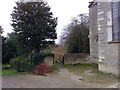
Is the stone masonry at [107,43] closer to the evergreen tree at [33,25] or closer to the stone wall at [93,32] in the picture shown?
the stone wall at [93,32]

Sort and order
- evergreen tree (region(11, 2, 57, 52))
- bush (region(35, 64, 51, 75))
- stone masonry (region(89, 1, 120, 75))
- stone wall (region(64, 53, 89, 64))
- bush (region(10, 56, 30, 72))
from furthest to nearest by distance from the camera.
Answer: stone wall (region(64, 53, 89, 64)), evergreen tree (region(11, 2, 57, 52)), bush (region(10, 56, 30, 72)), bush (region(35, 64, 51, 75)), stone masonry (region(89, 1, 120, 75))

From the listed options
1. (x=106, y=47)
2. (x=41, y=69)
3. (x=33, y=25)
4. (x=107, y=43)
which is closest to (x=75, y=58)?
(x=33, y=25)

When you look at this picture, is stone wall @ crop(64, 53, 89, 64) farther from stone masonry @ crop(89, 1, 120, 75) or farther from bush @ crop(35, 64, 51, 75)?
stone masonry @ crop(89, 1, 120, 75)

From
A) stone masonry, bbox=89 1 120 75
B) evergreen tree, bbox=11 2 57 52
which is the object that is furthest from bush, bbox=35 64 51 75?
stone masonry, bbox=89 1 120 75

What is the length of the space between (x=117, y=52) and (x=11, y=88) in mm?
7263

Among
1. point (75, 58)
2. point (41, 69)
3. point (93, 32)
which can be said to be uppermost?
A: point (93, 32)

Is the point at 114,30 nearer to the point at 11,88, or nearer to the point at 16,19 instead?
the point at 11,88

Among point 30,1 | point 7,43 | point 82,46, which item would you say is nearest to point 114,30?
point 30,1

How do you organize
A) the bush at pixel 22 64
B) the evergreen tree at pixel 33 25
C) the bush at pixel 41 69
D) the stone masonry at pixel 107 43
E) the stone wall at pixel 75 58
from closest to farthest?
the stone masonry at pixel 107 43, the bush at pixel 41 69, the bush at pixel 22 64, the evergreen tree at pixel 33 25, the stone wall at pixel 75 58

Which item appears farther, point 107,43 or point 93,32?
point 93,32

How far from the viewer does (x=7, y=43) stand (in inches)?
1598

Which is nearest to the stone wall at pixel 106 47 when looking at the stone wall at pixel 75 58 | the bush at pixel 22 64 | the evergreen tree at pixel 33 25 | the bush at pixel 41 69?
the bush at pixel 41 69

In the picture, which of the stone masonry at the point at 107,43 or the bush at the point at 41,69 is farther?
the bush at the point at 41,69

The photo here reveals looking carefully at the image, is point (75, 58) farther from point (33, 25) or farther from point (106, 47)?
point (106, 47)
